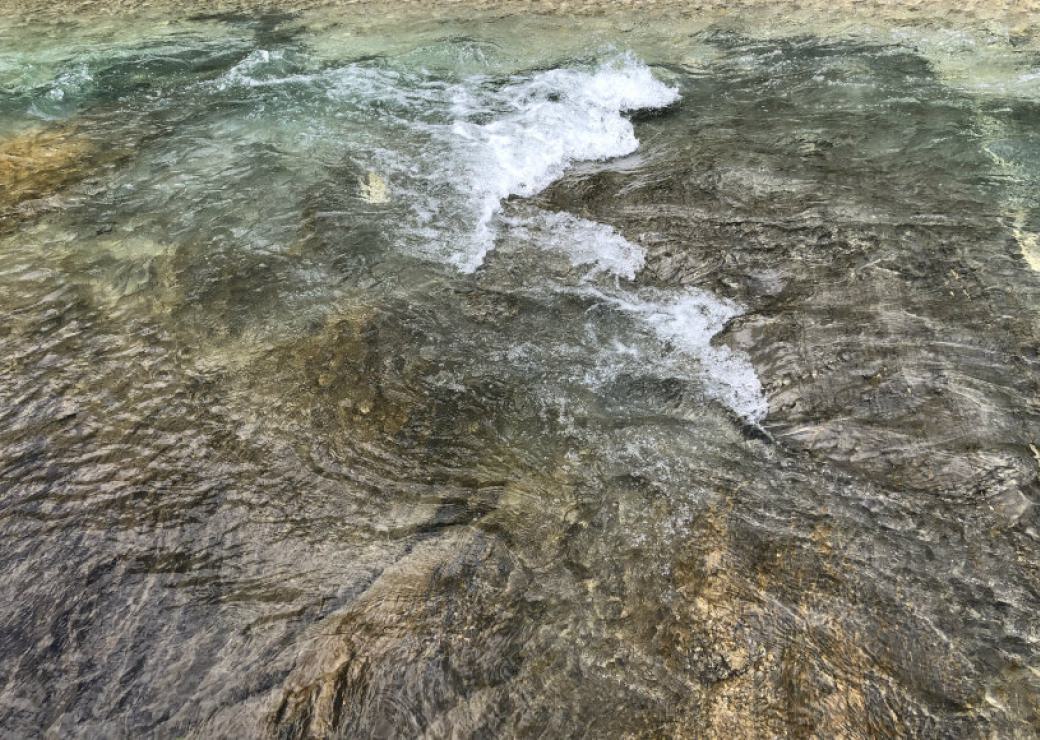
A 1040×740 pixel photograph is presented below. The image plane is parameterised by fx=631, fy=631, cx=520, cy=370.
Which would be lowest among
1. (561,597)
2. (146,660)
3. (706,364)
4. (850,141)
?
(146,660)

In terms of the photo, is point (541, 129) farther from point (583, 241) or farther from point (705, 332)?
point (705, 332)

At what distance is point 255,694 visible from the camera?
7.14ft

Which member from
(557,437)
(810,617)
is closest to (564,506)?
(557,437)

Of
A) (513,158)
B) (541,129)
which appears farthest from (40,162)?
(541,129)

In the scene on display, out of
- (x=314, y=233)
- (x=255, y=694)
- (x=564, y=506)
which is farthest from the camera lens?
(x=314, y=233)

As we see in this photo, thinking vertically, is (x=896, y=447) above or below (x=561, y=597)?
above

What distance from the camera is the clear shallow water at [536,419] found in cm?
219

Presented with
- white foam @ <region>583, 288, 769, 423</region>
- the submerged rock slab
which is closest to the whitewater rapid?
white foam @ <region>583, 288, 769, 423</region>

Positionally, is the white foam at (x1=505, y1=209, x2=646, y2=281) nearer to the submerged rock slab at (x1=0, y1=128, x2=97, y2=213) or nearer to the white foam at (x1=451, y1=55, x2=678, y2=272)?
the white foam at (x1=451, y1=55, x2=678, y2=272)

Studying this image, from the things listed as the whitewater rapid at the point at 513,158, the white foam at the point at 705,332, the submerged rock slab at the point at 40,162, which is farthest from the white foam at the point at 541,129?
the submerged rock slab at the point at 40,162

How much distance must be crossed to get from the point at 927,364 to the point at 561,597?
7.09 feet

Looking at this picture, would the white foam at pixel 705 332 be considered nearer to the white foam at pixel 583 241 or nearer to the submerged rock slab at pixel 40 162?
the white foam at pixel 583 241

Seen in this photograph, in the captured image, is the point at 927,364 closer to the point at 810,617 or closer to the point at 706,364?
the point at 706,364

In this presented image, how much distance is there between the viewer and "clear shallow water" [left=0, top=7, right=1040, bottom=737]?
2193 mm
